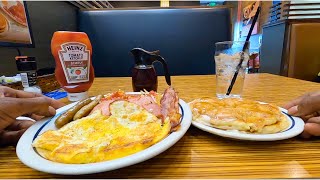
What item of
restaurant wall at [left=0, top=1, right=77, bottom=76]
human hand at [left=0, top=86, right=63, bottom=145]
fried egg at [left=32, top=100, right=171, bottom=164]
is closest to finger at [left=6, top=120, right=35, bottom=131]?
human hand at [left=0, top=86, right=63, bottom=145]

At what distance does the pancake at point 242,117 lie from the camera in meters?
0.38

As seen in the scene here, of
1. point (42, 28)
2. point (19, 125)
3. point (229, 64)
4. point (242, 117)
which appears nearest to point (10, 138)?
point (19, 125)

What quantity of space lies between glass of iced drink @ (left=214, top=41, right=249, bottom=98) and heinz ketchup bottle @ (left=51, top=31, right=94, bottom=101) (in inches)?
20.6

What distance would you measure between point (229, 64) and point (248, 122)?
407mm

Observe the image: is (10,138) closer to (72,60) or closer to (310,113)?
(72,60)

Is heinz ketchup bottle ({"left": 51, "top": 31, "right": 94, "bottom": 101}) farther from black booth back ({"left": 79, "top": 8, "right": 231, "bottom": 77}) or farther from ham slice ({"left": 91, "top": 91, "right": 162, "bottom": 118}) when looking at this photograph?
black booth back ({"left": 79, "top": 8, "right": 231, "bottom": 77})

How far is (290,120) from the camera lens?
0.43m

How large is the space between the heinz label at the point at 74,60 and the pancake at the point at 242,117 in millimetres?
457

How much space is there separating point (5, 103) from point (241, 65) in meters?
0.73

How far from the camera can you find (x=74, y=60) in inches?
27.8

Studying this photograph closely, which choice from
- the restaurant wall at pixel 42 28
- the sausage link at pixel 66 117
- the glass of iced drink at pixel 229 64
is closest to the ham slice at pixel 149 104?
the sausage link at pixel 66 117

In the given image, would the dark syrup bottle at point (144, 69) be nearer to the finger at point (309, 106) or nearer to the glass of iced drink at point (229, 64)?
the glass of iced drink at point (229, 64)

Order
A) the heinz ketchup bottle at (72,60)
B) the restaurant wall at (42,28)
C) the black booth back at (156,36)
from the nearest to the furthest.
Result: 1. the heinz ketchup bottle at (72,60)
2. the restaurant wall at (42,28)
3. the black booth back at (156,36)

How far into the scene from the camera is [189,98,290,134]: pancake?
385 mm
